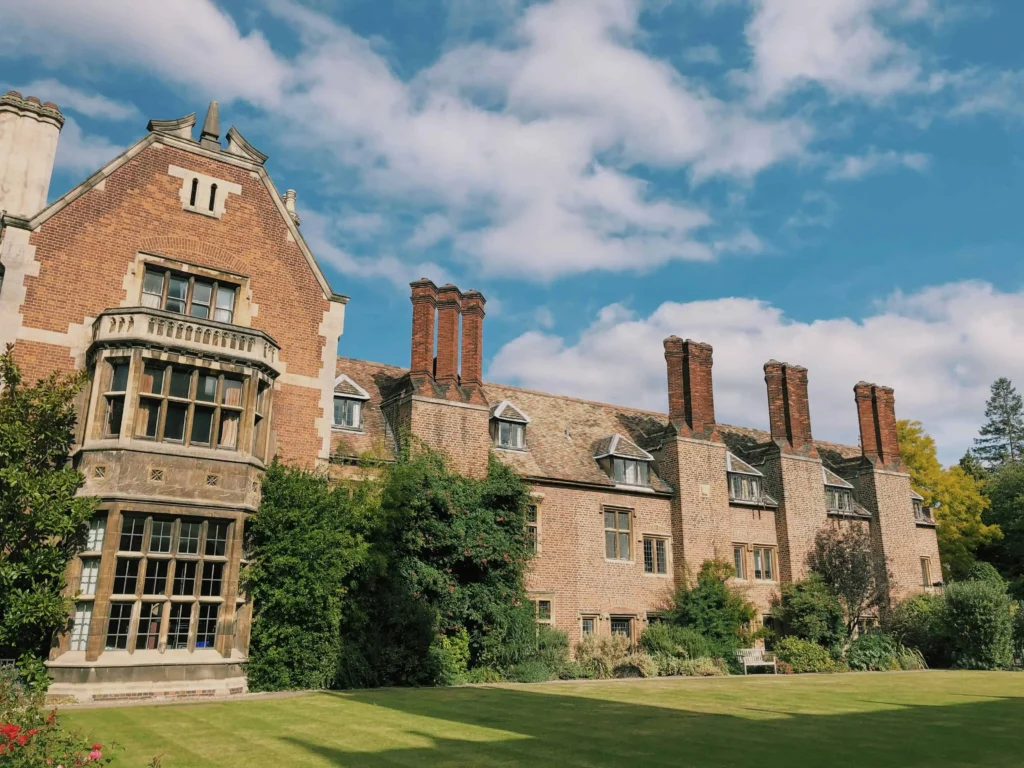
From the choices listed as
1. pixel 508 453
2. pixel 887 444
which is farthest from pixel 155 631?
pixel 887 444

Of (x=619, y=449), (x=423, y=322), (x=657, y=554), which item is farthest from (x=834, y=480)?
(x=423, y=322)

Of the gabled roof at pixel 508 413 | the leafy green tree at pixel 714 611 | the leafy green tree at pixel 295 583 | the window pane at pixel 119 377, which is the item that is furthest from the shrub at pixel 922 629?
the window pane at pixel 119 377

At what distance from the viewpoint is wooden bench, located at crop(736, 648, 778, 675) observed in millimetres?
26266

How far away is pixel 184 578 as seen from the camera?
16.3 meters

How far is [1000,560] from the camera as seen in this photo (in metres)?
47.7

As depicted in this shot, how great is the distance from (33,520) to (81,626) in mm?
2281

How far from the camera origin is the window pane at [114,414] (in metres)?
16.5

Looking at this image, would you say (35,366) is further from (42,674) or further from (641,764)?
(641,764)

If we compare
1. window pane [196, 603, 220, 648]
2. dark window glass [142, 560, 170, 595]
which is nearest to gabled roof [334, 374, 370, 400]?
window pane [196, 603, 220, 648]

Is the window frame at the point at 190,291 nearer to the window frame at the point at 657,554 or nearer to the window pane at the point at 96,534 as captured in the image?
the window pane at the point at 96,534

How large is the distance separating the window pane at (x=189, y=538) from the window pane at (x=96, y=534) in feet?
4.75

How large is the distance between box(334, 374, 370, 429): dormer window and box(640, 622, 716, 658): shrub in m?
11.7

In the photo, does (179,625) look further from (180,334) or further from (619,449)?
(619,449)

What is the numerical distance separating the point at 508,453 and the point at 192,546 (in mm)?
12229
